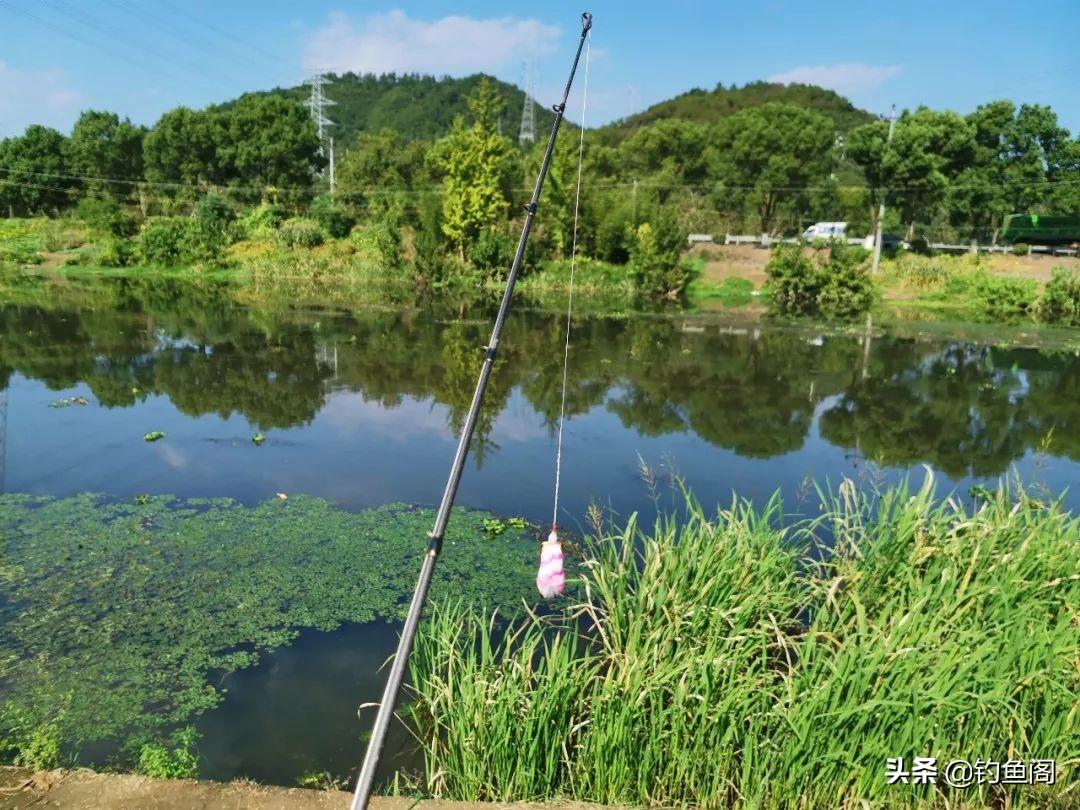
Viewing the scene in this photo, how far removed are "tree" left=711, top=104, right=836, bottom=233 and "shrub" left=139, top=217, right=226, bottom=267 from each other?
2534cm

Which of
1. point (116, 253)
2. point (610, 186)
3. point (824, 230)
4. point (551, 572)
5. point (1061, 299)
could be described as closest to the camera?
point (551, 572)

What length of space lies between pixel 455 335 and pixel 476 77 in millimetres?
78993

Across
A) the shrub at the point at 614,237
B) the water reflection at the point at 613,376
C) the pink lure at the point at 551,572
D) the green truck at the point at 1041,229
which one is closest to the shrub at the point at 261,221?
the water reflection at the point at 613,376

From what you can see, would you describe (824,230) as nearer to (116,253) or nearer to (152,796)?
(116,253)

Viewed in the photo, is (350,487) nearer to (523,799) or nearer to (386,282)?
(523,799)

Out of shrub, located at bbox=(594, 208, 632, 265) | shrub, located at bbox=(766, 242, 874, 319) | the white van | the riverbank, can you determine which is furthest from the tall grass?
the white van

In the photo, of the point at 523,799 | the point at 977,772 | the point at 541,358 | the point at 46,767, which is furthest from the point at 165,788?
the point at 541,358

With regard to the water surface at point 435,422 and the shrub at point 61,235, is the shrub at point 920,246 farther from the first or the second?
the shrub at point 61,235

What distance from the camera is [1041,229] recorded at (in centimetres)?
3416

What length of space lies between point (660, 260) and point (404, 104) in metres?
63.2

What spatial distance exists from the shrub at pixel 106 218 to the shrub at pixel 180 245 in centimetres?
213

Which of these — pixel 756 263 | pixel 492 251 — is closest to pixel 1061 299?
pixel 756 263

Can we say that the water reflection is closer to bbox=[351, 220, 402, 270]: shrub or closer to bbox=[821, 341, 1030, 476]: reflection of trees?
bbox=[821, 341, 1030, 476]: reflection of trees

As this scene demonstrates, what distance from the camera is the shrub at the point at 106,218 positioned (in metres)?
37.9
